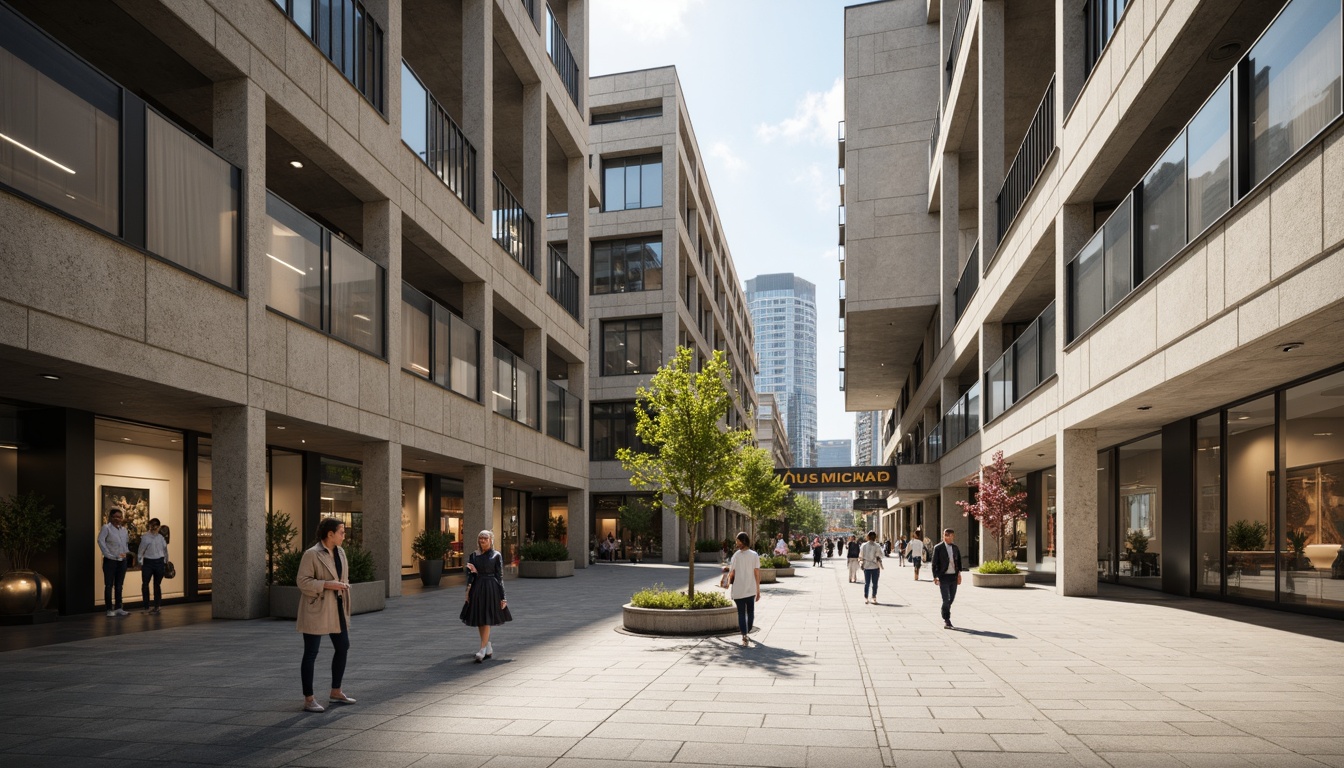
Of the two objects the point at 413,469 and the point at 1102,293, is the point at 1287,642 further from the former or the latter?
the point at 413,469

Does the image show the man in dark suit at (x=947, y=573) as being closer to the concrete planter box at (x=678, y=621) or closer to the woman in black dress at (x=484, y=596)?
the concrete planter box at (x=678, y=621)

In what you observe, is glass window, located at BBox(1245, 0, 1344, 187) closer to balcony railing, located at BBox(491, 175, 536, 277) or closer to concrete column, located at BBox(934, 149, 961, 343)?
balcony railing, located at BBox(491, 175, 536, 277)

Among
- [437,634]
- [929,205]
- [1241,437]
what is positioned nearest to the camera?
[437,634]

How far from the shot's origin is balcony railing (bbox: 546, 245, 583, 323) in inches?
1319

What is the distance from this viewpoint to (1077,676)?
1004 centimetres

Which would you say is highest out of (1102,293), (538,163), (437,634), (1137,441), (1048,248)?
(538,163)

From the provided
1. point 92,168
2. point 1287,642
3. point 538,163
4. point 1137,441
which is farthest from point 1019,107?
point 92,168

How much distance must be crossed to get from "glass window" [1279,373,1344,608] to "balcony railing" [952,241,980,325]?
16.4 metres

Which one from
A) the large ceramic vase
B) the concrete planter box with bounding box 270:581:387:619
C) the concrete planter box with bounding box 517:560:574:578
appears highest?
the large ceramic vase

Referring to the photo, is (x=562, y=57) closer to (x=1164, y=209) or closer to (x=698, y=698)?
(x=1164, y=209)

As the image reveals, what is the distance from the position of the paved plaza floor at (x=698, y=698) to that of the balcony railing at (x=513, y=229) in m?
15.6

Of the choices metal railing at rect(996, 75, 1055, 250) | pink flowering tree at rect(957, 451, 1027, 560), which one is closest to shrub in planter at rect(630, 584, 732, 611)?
metal railing at rect(996, 75, 1055, 250)

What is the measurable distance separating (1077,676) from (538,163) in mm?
25793

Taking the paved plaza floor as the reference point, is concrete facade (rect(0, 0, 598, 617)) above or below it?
above
